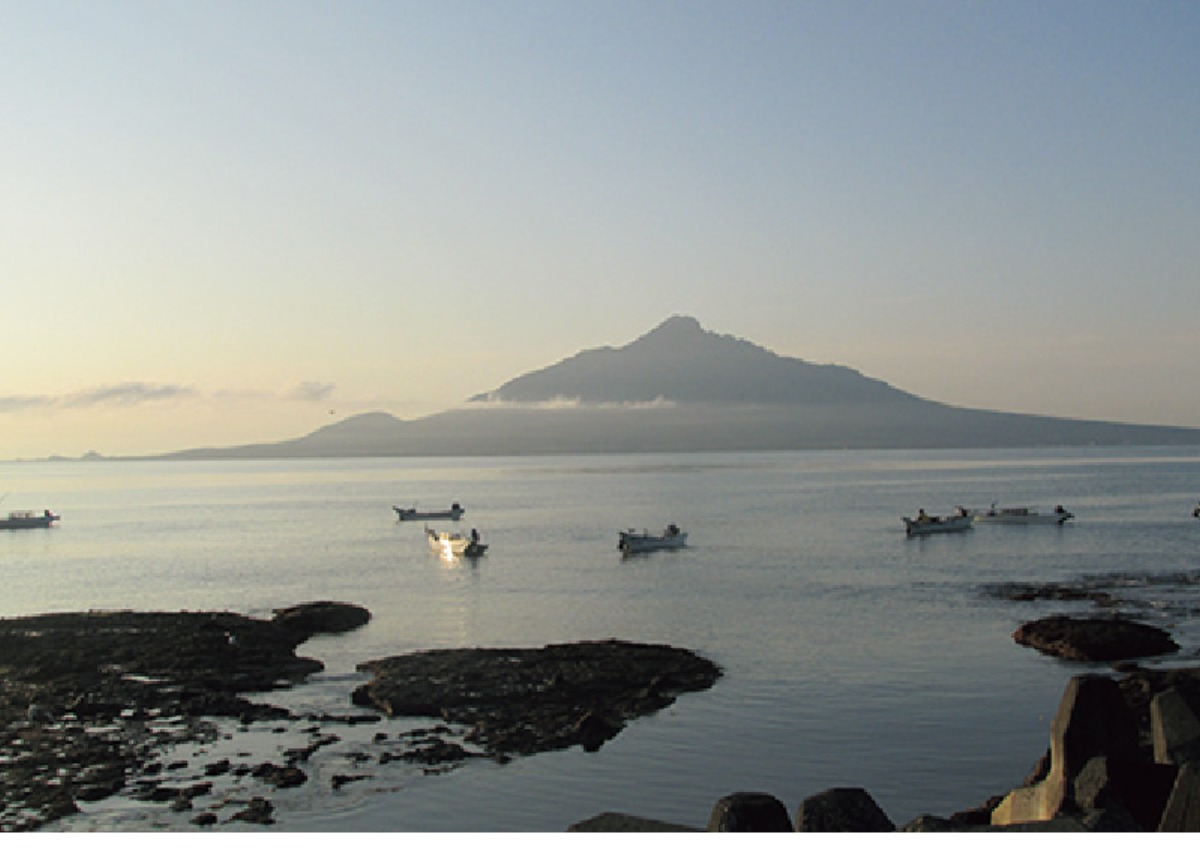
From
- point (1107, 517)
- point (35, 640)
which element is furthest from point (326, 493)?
point (35, 640)

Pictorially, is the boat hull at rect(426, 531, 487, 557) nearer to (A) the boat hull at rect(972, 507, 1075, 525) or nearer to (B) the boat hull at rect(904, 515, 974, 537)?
(B) the boat hull at rect(904, 515, 974, 537)

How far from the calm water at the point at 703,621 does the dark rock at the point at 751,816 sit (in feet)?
19.6

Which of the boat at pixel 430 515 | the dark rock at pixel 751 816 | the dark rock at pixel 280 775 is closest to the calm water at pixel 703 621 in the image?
the dark rock at pixel 280 775

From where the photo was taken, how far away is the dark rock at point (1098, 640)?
27578 mm

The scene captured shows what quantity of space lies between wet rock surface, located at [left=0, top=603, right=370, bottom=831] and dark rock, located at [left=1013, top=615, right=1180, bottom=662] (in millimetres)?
18757

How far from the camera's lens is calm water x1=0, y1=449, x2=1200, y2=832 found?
57.5ft

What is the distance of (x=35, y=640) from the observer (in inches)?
1293

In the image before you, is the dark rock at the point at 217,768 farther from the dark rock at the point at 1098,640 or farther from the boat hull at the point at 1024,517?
the boat hull at the point at 1024,517

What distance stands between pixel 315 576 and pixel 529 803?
42.8 m

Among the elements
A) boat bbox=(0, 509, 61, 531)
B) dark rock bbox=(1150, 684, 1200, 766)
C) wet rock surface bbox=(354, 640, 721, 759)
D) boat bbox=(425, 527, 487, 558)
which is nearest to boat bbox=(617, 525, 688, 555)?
boat bbox=(425, 527, 487, 558)

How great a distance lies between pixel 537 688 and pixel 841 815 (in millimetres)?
14194

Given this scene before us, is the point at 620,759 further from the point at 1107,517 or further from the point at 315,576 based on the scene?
the point at 1107,517

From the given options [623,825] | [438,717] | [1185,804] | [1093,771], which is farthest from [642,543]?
[1185,804]

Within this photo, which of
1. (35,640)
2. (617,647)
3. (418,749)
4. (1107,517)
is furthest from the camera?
(1107,517)
